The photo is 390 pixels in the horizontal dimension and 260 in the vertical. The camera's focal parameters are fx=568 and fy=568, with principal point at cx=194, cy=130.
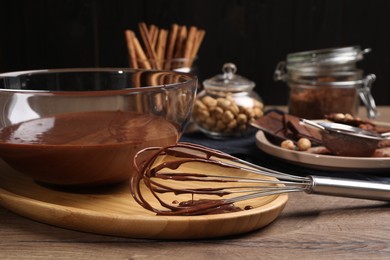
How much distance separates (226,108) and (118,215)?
1.64ft

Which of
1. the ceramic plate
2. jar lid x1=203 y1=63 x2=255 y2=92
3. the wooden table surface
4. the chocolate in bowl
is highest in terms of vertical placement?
the chocolate in bowl

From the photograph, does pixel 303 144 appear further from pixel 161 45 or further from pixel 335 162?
pixel 161 45

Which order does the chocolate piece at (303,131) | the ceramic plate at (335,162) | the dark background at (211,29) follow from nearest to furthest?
1. the ceramic plate at (335,162)
2. the chocolate piece at (303,131)
3. the dark background at (211,29)

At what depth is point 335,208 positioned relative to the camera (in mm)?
612

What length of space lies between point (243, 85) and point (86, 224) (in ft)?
1.82

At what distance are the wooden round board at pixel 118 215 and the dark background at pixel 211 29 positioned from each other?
90 centimetres

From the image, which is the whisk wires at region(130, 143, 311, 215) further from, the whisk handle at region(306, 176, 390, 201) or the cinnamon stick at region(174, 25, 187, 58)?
the cinnamon stick at region(174, 25, 187, 58)

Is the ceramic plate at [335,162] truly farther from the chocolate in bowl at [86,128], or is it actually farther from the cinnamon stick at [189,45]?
the cinnamon stick at [189,45]

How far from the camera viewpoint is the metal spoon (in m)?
0.74

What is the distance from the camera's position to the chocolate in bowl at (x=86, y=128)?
22.1 inches

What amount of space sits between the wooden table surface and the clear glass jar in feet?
1.34

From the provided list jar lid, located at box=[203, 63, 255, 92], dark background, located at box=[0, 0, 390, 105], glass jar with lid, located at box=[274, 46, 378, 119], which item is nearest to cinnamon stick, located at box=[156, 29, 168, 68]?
jar lid, located at box=[203, 63, 255, 92]

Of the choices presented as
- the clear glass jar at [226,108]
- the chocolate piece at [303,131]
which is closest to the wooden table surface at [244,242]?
the chocolate piece at [303,131]

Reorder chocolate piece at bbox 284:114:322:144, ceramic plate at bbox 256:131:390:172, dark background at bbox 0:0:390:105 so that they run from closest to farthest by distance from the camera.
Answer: ceramic plate at bbox 256:131:390:172, chocolate piece at bbox 284:114:322:144, dark background at bbox 0:0:390:105
